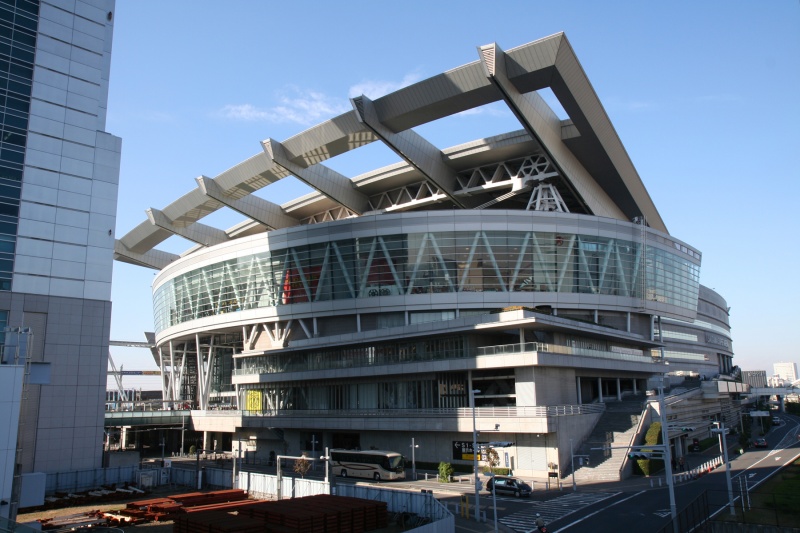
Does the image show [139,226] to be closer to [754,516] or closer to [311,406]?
[311,406]

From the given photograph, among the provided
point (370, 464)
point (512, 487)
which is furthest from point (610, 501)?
point (370, 464)

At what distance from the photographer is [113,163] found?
53.6 m

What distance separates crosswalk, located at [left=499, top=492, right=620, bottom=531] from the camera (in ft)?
108

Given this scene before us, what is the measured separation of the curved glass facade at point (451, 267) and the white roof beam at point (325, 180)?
332 inches

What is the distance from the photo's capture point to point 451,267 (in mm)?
68562

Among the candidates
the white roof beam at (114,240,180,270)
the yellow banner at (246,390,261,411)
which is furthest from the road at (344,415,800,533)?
the white roof beam at (114,240,180,270)

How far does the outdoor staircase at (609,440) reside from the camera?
47281 mm

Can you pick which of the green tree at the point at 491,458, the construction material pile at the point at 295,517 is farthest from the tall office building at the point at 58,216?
the green tree at the point at 491,458

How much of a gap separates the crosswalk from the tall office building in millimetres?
34227

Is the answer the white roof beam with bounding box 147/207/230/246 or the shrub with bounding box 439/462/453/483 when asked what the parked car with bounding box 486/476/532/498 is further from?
the white roof beam with bounding box 147/207/230/246

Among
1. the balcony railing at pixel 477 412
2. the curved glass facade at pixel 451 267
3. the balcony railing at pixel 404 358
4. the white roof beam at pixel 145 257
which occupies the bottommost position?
the balcony railing at pixel 477 412

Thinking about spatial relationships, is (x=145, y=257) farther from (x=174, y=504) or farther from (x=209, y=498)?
(x=174, y=504)

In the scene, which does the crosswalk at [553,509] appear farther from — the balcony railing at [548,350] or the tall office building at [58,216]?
the tall office building at [58,216]

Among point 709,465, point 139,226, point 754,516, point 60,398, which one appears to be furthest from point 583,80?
point 139,226
